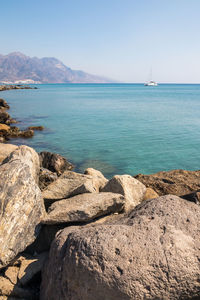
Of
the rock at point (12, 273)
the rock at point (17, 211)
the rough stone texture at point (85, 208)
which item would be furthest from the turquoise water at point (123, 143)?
the rock at point (12, 273)

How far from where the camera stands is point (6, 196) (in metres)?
5.07

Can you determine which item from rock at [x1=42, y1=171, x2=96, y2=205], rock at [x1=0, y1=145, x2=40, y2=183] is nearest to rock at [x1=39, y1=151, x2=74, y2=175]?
rock at [x1=0, y1=145, x2=40, y2=183]

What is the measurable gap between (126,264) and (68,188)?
11.7 ft

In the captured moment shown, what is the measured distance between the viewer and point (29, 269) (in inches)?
185

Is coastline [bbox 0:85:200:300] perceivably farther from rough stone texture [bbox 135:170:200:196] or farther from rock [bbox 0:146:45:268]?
rough stone texture [bbox 135:170:200:196]

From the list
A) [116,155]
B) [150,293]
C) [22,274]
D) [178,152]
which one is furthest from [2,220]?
[178,152]

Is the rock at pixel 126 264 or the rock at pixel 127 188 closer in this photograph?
the rock at pixel 126 264

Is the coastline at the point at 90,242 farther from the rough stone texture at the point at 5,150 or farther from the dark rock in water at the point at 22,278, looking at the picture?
the rough stone texture at the point at 5,150

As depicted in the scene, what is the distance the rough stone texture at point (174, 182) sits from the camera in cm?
923

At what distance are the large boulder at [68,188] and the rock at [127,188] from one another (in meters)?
0.46

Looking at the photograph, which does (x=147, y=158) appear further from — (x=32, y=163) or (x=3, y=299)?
(x=3, y=299)

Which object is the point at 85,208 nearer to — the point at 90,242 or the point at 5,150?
the point at 90,242

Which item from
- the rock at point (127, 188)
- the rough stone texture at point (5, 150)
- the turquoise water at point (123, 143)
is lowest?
the turquoise water at point (123, 143)

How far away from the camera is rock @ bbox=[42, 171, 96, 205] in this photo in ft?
21.3
